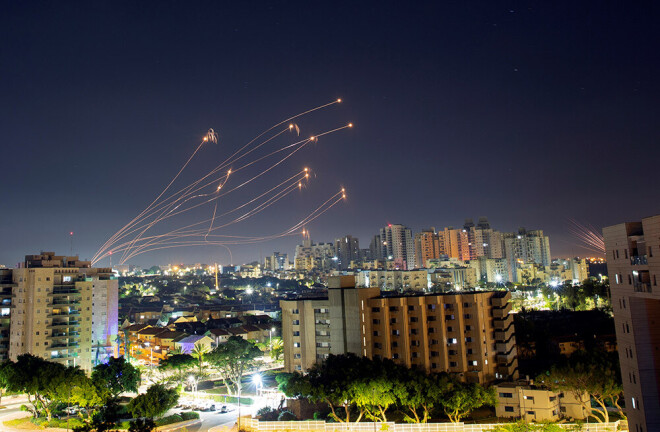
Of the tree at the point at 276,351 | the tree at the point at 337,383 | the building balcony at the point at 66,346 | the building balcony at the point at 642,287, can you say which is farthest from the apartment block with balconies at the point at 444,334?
the building balcony at the point at 66,346

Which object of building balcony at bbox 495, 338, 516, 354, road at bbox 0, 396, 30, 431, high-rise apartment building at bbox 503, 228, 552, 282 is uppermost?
high-rise apartment building at bbox 503, 228, 552, 282

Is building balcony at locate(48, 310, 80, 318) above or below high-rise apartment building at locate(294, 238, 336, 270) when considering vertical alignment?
below

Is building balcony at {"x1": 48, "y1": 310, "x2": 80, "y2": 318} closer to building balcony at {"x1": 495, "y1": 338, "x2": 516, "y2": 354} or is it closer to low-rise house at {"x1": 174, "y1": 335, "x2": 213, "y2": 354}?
low-rise house at {"x1": 174, "y1": 335, "x2": 213, "y2": 354}

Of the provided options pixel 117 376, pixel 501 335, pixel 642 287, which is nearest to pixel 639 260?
pixel 642 287

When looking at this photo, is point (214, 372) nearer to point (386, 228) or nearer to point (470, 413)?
point (470, 413)

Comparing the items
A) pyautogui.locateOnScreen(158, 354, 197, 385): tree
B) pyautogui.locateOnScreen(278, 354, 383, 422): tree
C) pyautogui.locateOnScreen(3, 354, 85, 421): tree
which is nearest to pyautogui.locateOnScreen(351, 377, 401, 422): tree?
pyautogui.locateOnScreen(278, 354, 383, 422): tree

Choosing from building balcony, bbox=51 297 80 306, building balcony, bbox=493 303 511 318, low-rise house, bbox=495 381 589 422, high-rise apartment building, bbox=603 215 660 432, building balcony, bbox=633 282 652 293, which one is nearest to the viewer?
building balcony, bbox=633 282 652 293
